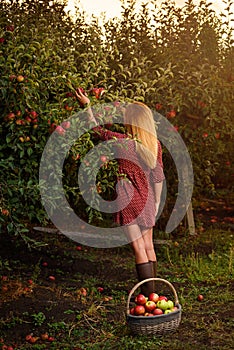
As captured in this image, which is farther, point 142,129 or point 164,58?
point 164,58

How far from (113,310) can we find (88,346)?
31.4 inches

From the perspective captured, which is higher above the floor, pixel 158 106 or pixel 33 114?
pixel 33 114

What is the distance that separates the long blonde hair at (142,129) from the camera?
4.56 m

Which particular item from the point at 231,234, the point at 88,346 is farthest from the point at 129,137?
the point at 231,234

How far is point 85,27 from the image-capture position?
6.93 meters

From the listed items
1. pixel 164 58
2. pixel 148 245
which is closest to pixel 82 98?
pixel 148 245

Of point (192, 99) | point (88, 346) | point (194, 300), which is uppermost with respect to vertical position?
point (192, 99)

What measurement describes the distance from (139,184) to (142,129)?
438 mm

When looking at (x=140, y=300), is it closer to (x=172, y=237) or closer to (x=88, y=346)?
(x=88, y=346)

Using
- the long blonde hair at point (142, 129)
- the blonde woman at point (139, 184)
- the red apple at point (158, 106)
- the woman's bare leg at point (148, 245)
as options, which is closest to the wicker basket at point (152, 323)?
the blonde woman at point (139, 184)

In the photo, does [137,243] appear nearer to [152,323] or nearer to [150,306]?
[150,306]

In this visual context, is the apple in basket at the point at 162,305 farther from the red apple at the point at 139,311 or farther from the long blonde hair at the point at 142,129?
the long blonde hair at the point at 142,129

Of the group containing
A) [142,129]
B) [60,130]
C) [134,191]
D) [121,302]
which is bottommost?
[121,302]

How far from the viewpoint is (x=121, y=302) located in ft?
16.5
